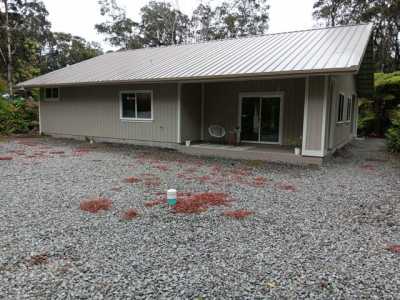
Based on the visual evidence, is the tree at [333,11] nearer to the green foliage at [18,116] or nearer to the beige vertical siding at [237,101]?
the beige vertical siding at [237,101]

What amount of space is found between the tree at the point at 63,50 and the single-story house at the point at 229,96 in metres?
25.6

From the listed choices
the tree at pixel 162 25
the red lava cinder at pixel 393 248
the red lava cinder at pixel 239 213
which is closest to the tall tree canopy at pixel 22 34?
the tree at pixel 162 25

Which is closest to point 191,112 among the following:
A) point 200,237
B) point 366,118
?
point 200,237

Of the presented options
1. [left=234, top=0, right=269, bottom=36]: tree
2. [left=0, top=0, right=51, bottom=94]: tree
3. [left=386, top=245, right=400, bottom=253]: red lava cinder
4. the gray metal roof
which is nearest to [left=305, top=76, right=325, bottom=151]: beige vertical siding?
the gray metal roof

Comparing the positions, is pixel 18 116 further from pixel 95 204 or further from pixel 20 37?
pixel 95 204

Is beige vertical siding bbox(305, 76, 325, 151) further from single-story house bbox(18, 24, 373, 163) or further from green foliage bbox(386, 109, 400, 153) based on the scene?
green foliage bbox(386, 109, 400, 153)

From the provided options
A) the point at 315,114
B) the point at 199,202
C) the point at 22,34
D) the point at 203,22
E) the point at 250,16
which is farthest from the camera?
the point at 250,16

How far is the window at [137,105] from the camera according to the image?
10492mm

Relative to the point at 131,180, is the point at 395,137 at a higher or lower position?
higher

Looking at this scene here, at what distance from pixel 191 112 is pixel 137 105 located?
2011 mm

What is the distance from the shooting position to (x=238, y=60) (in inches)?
366

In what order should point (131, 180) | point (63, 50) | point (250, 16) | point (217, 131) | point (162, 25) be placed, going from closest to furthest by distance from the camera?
point (131, 180) → point (217, 131) → point (250, 16) → point (162, 25) → point (63, 50)

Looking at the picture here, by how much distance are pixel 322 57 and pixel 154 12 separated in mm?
24995

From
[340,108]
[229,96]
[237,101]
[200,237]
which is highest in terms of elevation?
[229,96]
